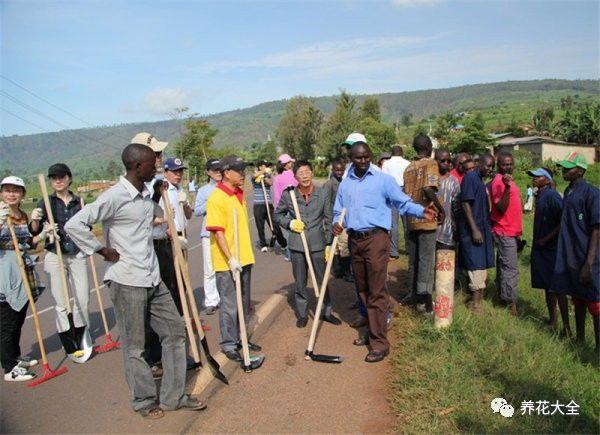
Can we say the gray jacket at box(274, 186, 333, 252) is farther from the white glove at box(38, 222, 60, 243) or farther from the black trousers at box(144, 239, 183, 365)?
the white glove at box(38, 222, 60, 243)

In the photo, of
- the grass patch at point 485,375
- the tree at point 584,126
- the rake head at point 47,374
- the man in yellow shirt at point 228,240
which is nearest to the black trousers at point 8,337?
the rake head at point 47,374

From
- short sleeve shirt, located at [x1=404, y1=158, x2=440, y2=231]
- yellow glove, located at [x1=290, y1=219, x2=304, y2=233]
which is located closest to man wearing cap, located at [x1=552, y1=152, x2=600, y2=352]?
short sleeve shirt, located at [x1=404, y1=158, x2=440, y2=231]

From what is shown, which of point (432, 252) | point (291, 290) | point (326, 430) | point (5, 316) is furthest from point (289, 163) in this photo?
point (326, 430)

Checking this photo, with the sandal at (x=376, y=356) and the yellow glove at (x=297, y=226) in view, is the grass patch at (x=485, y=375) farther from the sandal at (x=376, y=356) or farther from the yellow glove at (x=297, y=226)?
the yellow glove at (x=297, y=226)

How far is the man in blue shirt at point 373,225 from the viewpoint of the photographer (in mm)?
4734

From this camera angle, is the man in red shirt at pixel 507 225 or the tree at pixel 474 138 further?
the tree at pixel 474 138

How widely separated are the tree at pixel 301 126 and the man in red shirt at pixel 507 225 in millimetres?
57811

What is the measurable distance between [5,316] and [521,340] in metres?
5.26

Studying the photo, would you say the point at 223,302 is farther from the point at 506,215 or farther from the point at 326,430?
the point at 506,215

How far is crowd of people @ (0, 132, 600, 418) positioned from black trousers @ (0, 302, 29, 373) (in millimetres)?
10

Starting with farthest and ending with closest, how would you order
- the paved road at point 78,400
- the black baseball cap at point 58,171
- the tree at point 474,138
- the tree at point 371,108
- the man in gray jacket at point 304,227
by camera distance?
the tree at point 371,108, the tree at point 474,138, the man in gray jacket at point 304,227, the black baseball cap at point 58,171, the paved road at point 78,400

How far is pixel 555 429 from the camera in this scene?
334 centimetres

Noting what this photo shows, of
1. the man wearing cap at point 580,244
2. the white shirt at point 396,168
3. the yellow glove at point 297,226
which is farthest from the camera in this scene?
the white shirt at point 396,168

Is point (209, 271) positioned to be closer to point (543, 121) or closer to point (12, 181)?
point (12, 181)
